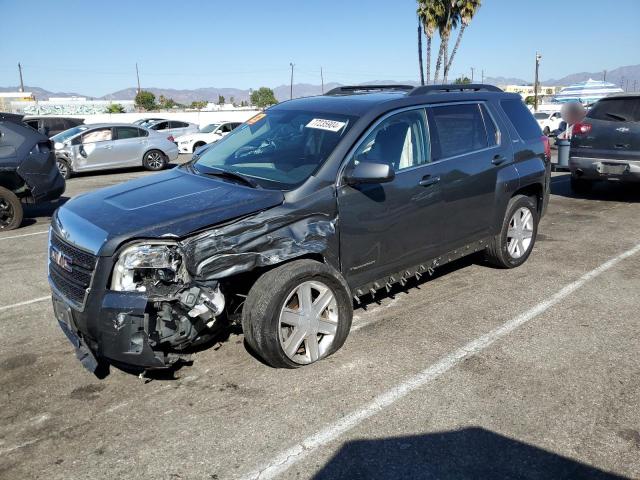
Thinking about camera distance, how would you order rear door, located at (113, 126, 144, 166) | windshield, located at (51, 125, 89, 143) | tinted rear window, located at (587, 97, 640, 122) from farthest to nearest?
1. rear door, located at (113, 126, 144, 166)
2. windshield, located at (51, 125, 89, 143)
3. tinted rear window, located at (587, 97, 640, 122)

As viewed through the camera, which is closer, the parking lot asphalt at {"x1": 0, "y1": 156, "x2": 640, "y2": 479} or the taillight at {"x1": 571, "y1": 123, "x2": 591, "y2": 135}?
the parking lot asphalt at {"x1": 0, "y1": 156, "x2": 640, "y2": 479}

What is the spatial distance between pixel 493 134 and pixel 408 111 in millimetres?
1299

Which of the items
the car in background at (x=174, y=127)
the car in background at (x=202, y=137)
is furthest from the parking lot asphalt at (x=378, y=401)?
the car in background at (x=174, y=127)

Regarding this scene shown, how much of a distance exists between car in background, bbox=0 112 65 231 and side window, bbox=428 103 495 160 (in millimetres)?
6900

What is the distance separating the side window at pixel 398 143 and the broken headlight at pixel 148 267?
153 centimetres

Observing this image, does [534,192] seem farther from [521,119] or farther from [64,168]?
[64,168]

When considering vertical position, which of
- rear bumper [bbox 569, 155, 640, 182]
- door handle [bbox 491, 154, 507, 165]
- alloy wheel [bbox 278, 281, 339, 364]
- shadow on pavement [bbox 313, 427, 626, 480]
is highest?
door handle [bbox 491, 154, 507, 165]

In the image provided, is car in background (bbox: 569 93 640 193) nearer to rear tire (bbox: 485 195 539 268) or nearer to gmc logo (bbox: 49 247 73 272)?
rear tire (bbox: 485 195 539 268)

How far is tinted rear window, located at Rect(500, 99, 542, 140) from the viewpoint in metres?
5.71

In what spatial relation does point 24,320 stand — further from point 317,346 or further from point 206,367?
point 317,346

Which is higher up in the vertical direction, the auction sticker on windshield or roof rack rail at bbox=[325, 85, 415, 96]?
roof rack rail at bbox=[325, 85, 415, 96]

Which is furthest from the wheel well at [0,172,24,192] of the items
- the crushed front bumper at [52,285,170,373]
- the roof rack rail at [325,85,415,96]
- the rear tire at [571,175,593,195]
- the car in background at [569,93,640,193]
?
the rear tire at [571,175,593,195]

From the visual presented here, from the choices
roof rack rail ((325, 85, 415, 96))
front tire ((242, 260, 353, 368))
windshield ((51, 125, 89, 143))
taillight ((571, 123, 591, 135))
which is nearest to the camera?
front tire ((242, 260, 353, 368))

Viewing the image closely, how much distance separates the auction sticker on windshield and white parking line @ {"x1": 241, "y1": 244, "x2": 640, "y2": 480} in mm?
1890
